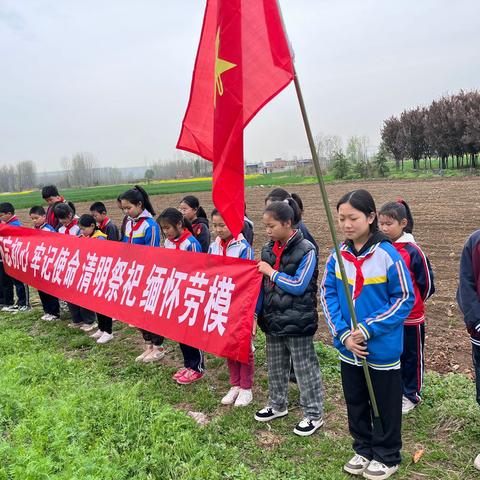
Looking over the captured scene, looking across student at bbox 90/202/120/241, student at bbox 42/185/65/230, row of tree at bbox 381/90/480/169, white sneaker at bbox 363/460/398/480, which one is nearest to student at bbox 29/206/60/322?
student at bbox 42/185/65/230

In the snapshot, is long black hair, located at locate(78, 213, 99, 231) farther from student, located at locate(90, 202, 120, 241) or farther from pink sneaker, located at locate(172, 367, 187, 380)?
pink sneaker, located at locate(172, 367, 187, 380)

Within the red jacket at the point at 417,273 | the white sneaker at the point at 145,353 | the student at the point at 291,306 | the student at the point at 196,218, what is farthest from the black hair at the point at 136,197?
the red jacket at the point at 417,273

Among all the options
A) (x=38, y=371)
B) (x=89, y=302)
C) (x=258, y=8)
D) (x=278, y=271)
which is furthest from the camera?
(x=89, y=302)

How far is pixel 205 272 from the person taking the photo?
14.2ft

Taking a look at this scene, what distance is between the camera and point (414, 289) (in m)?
3.72

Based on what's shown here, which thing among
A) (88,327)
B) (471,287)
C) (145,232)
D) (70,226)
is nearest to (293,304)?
(471,287)

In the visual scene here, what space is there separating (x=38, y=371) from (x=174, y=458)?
101 inches

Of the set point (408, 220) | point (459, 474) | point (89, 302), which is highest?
point (408, 220)

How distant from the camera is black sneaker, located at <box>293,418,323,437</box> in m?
3.60

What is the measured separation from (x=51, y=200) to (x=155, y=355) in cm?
355

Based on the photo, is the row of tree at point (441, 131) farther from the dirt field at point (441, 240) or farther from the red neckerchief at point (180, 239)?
the red neckerchief at point (180, 239)

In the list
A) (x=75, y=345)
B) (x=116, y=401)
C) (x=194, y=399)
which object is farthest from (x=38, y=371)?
(x=194, y=399)

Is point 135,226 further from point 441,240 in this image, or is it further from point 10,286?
point 441,240

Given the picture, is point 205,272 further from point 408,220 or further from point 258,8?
point 258,8
